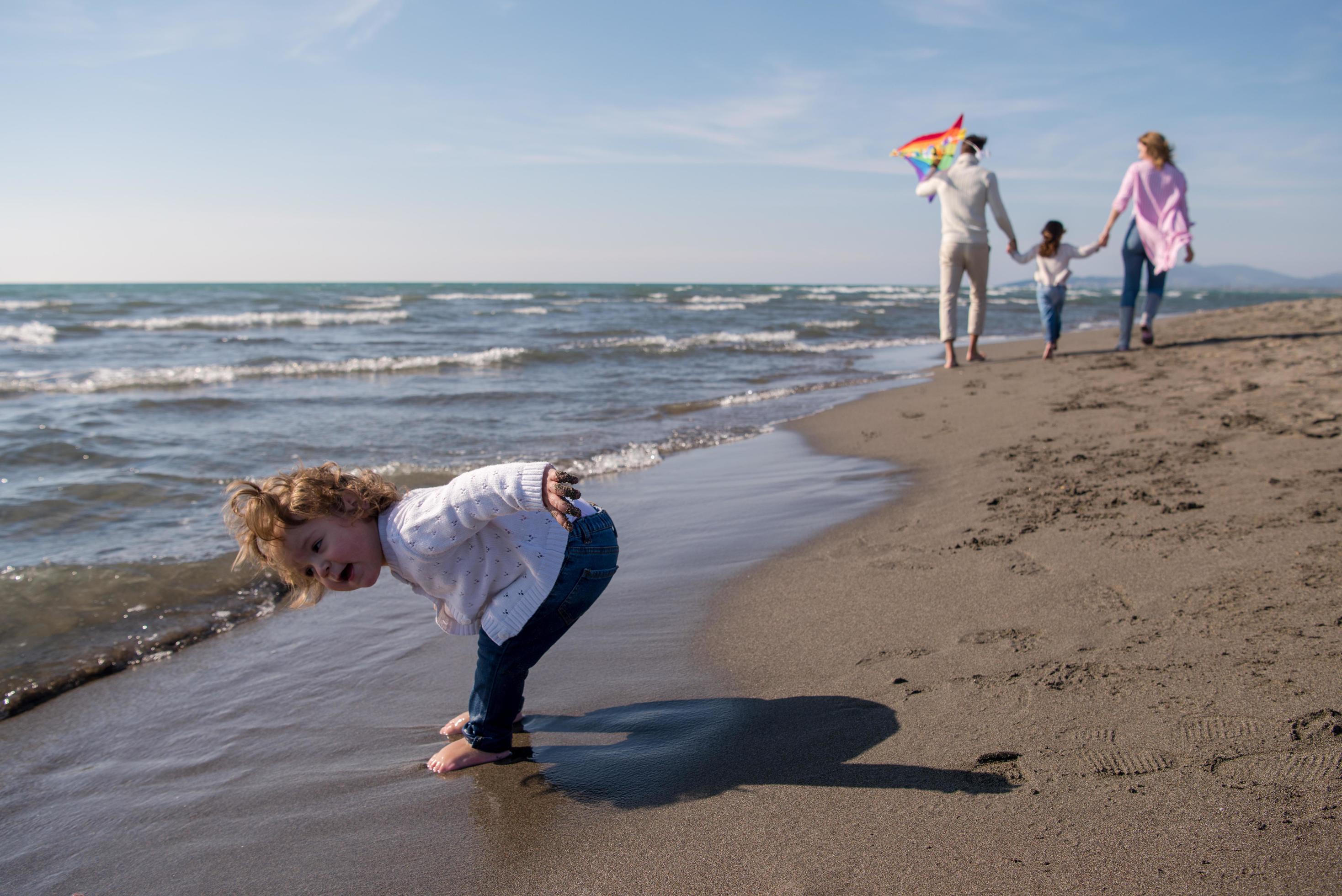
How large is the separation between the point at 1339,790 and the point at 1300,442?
329 cm

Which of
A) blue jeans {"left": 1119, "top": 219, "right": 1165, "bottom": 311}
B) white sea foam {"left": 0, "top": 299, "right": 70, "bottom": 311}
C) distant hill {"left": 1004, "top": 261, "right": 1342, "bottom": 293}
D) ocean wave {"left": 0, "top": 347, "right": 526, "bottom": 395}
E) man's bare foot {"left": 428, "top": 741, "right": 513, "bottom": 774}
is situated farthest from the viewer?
distant hill {"left": 1004, "top": 261, "right": 1342, "bottom": 293}

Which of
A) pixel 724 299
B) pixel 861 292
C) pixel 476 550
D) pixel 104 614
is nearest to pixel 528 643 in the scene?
pixel 476 550

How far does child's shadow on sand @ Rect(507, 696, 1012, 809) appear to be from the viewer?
1976 millimetres

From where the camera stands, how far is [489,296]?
41812 mm

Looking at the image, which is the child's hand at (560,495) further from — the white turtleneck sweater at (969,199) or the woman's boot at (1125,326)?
the woman's boot at (1125,326)

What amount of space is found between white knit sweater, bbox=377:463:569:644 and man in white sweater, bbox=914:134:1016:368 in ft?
24.4

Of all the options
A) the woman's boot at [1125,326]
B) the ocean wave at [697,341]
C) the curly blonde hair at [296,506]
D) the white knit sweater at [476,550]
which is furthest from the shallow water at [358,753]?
the ocean wave at [697,341]

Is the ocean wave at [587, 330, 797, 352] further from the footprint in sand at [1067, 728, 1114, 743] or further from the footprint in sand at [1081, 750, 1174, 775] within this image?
the footprint in sand at [1081, 750, 1174, 775]

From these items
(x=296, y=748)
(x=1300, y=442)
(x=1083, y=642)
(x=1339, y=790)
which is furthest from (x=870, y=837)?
(x=1300, y=442)

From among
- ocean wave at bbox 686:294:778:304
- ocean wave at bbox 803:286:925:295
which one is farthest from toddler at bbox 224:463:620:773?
ocean wave at bbox 803:286:925:295

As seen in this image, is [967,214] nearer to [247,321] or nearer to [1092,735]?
[1092,735]

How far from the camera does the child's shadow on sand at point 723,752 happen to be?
77.8 inches

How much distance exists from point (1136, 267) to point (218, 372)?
37.3 feet

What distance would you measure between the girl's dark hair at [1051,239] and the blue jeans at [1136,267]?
2.71ft
